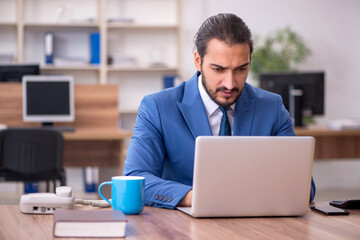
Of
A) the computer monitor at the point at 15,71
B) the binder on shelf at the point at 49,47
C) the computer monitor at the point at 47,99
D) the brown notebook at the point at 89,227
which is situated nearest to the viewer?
the brown notebook at the point at 89,227

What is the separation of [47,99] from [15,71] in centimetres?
37

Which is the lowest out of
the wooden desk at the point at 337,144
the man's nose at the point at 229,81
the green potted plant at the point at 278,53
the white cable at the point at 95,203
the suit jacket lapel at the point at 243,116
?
the wooden desk at the point at 337,144

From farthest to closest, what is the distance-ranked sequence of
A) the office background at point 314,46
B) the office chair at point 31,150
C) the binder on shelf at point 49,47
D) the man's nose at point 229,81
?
the office background at point 314,46 → the binder on shelf at point 49,47 → the office chair at point 31,150 → the man's nose at point 229,81

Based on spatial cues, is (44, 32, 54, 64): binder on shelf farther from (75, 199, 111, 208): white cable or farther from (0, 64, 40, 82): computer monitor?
(75, 199, 111, 208): white cable

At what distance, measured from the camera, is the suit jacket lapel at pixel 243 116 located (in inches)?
71.9

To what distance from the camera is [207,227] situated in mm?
1247

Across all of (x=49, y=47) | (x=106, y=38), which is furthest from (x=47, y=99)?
(x=106, y=38)

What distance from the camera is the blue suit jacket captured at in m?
1.81

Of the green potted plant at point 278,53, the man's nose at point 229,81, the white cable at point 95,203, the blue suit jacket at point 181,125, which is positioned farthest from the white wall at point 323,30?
the white cable at point 95,203

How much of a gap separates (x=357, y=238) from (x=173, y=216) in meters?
0.46

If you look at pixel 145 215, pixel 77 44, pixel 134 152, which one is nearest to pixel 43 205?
pixel 145 215

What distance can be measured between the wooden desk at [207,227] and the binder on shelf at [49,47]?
14.2 ft

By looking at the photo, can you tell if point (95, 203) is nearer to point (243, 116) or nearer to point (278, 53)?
point (243, 116)

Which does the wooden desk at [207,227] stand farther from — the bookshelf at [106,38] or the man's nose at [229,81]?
the bookshelf at [106,38]
